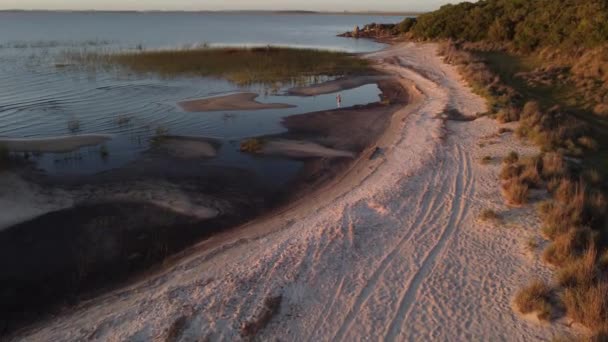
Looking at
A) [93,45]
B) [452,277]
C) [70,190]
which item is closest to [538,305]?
[452,277]

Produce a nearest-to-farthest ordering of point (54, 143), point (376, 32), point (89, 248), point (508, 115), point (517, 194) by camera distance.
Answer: point (89, 248) → point (517, 194) → point (54, 143) → point (508, 115) → point (376, 32)

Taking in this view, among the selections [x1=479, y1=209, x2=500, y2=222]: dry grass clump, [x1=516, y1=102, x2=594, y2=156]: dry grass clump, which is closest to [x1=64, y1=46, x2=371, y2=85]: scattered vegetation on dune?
[x1=516, y1=102, x2=594, y2=156]: dry grass clump

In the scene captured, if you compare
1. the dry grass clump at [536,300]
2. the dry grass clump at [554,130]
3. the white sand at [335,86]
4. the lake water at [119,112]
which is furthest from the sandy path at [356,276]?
the white sand at [335,86]

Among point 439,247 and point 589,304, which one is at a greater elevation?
point 589,304

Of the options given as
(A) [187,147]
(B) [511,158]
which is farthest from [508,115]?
(A) [187,147]

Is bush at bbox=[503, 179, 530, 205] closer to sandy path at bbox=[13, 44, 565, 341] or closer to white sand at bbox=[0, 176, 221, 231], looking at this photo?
sandy path at bbox=[13, 44, 565, 341]

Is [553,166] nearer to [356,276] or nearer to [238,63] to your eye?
[356,276]

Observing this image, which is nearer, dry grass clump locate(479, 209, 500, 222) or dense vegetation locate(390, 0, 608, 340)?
dense vegetation locate(390, 0, 608, 340)

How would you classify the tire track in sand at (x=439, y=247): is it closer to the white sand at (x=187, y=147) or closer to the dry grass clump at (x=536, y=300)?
the dry grass clump at (x=536, y=300)
